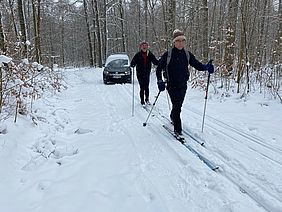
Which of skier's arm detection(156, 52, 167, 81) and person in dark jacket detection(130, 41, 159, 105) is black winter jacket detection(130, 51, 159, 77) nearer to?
person in dark jacket detection(130, 41, 159, 105)

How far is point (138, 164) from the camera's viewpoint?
5.03 meters

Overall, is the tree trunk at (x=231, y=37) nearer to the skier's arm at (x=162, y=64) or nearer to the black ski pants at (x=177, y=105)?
the skier's arm at (x=162, y=64)

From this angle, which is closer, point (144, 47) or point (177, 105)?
point (177, 105)

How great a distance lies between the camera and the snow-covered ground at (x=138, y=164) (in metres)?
3.81

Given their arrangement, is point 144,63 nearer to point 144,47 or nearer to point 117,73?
point 144,47

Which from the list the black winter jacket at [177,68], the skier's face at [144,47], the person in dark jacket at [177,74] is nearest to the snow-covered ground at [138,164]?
the person in dark jacket at [177,74]

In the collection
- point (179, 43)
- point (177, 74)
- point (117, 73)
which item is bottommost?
point (117, 73)

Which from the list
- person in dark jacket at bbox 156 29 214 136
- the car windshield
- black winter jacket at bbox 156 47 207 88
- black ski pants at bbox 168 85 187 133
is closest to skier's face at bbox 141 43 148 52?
person in dark jacket at bbox 156 29 214 136

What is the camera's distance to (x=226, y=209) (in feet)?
11.5

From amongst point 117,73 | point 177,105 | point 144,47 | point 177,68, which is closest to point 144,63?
point 144,47

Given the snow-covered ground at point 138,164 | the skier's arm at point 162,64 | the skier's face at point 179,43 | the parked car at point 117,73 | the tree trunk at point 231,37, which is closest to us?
the snow-covered ground at point 138,164

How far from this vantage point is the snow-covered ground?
3.81m

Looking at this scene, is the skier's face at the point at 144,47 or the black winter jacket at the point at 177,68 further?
the skier's face at the point at 144,47

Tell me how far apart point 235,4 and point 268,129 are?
325 inches
